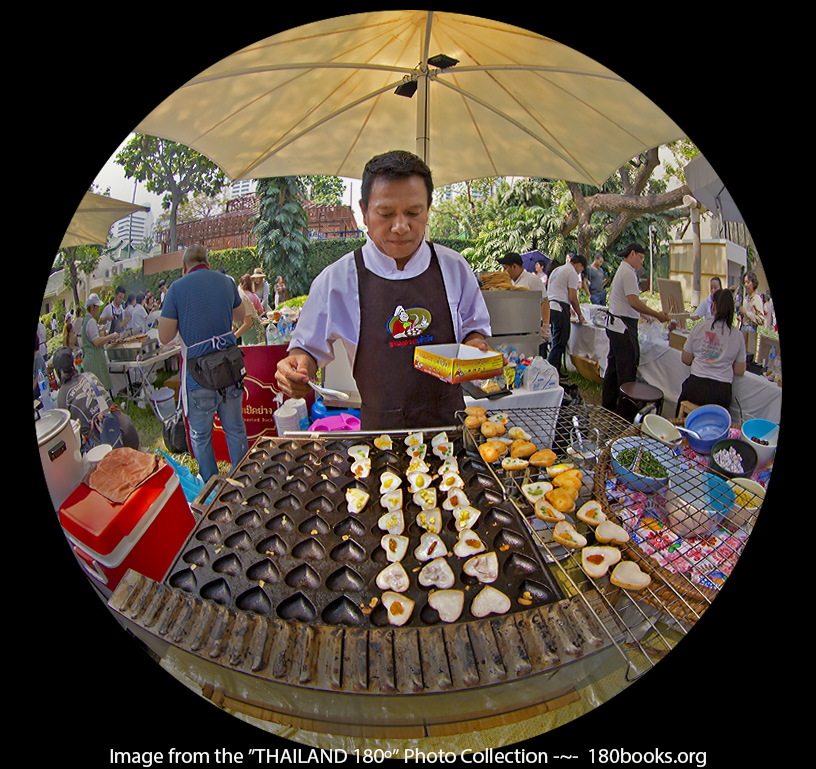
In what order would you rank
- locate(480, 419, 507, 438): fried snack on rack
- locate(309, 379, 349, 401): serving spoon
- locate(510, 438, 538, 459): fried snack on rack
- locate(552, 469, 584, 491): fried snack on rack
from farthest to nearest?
locate(480, 419, 507, 438): fried snack on rack → locate(510, 438, 538, 459): fried snack on rack → locate(309, 379, 349, 401): serving spoon → locate(552, 469, 584, 491): fried snack on rack

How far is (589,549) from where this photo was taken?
1977 mm

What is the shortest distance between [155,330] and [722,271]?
283cm

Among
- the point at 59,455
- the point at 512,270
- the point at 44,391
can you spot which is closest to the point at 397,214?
the point at 512,270

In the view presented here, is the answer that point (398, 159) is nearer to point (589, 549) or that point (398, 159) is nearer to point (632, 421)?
point (632, 421)

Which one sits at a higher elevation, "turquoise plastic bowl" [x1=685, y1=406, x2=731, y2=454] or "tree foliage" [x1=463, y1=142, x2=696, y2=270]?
"tree foliage" [x1=463, y1=142, x2=696, y2=270]

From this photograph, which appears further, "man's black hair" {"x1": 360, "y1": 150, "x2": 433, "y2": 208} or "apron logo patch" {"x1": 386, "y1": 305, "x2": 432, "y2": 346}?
"apron logo patch" {"x1": 386, "y1": 305, "x2": 432, "y2": 346}

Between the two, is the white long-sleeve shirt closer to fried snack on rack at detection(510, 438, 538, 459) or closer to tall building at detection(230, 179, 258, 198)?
tall building at detection(230, 179, 258, 198)

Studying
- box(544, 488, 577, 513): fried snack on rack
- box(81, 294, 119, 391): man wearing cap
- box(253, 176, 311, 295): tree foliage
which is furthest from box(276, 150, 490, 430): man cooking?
box(544, 488, 577, 513): fried snack on rack

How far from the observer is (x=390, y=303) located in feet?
8.00

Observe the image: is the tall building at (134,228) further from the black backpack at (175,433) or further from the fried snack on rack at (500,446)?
the fried snack on rack at (500,446)

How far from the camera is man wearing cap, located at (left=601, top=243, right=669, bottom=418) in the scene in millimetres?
2344

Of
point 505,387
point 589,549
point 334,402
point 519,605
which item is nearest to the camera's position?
point 519,605

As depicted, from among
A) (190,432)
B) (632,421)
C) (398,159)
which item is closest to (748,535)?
(632,421)

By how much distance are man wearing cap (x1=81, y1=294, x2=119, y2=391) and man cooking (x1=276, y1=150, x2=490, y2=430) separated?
0.81 m
